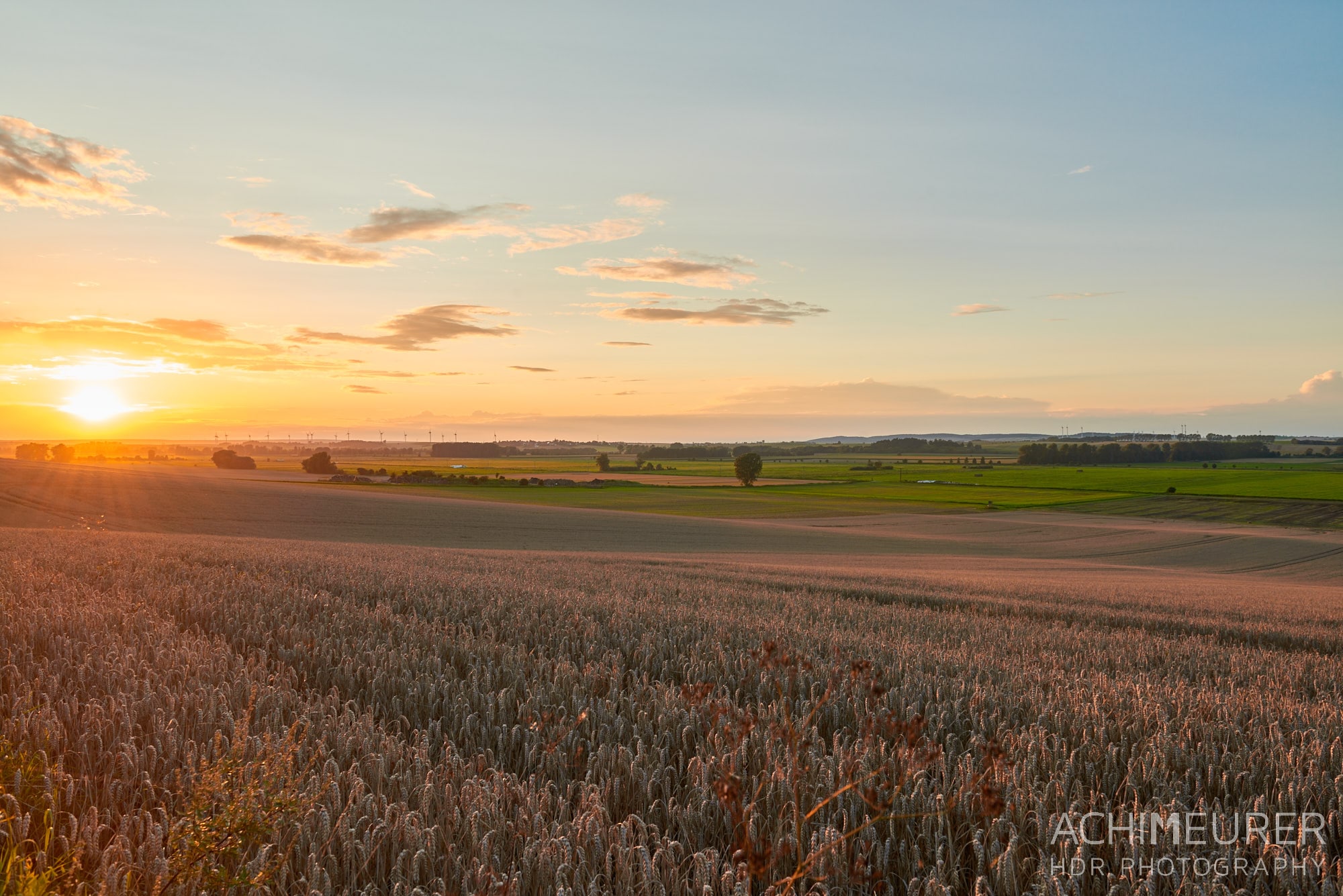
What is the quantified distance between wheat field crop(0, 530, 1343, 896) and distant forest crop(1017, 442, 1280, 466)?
169725 millimetres

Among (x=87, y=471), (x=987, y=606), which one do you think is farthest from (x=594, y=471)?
(x=987, y=606)

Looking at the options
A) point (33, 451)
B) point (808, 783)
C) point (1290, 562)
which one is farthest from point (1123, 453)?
point (33, 451)

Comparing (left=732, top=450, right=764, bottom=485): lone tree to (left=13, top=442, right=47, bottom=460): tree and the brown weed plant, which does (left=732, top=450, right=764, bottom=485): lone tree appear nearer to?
the brown weed plant

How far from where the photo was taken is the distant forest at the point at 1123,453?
15550cm

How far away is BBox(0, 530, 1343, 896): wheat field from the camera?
238 centimetres

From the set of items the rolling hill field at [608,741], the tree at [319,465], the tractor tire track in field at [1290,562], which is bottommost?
the tractor tire track in field at [1290,562]

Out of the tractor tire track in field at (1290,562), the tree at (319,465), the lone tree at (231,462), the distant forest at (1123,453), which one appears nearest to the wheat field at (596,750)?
the tractor tire track in field at (1290,562)

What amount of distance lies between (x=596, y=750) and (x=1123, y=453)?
602 ft

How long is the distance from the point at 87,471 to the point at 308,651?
291ft

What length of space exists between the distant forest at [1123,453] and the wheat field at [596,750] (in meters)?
170

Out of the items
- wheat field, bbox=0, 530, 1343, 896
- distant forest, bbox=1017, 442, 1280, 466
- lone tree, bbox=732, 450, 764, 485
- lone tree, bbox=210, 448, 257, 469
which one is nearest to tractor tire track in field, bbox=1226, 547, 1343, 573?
wheat field, bbox=0, 530, 1343, 896

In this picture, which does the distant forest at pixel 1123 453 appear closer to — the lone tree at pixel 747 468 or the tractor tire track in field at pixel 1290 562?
the lone tree at pixel 747 468

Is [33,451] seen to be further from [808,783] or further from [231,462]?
[808,783]

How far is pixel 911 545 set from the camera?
170 feet
